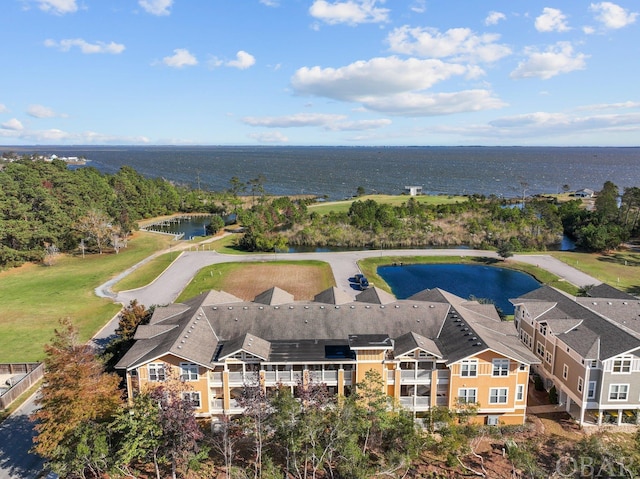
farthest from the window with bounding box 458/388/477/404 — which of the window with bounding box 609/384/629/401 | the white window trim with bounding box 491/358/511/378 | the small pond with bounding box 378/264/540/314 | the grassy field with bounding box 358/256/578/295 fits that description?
the grassy field with bounding box 358/256/578/295

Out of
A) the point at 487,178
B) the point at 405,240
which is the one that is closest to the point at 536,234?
the point at 405,240

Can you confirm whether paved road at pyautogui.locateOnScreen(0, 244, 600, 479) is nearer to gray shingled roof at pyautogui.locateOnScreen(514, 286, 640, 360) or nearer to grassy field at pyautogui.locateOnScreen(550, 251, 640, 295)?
grassy field at pyautogui.locateOnScreen(550, 251, 640, 295)

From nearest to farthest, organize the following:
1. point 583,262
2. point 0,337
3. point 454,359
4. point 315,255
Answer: point 454,359 → point 0,337 → point 583,262 → point 315,255

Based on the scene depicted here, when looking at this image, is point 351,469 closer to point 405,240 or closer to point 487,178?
point 405,240

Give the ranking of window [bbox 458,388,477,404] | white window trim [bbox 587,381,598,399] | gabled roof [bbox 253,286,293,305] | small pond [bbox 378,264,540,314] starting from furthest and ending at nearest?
small pond [bbox 378,264,540,314], gabled roof [bbox 253,286,293,305], window [bbox 458,388,477,404], white window trim [bbox 587,381,598,399]

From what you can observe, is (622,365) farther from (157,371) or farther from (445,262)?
(445,262)

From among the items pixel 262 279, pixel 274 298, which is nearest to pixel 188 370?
pixel 274 298
